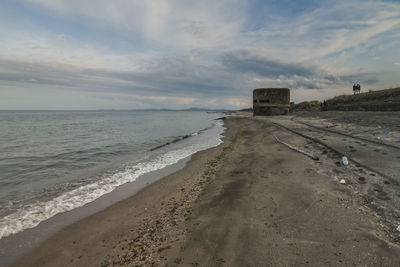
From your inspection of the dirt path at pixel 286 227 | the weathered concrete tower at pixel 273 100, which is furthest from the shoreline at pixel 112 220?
the weathered concrete tower at pixel 273 100

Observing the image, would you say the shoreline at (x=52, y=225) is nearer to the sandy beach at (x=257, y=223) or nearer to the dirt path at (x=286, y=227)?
the sandy beach at (x=257, y=223)

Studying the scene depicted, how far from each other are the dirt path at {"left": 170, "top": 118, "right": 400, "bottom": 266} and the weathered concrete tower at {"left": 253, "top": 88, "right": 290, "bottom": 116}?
35908mm

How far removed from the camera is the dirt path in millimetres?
2791

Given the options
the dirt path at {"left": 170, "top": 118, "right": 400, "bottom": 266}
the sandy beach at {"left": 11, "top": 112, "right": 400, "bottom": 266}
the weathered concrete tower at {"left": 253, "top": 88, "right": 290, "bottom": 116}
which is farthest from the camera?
the weathered concrete tower at {"left": 253, "top": 88, "right": 290, "bottom": 116}

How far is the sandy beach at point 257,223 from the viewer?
2928mm

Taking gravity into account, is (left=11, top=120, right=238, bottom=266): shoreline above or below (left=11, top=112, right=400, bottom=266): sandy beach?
below

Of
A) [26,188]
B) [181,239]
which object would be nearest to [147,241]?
[181,239]

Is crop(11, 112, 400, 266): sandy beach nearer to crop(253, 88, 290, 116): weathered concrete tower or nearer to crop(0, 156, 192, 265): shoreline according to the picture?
crop(0, 156, 192, 265): shoreline

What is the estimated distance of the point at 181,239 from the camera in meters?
3.60

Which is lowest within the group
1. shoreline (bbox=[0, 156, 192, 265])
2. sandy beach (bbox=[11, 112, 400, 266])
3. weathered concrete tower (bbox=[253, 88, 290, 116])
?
shoreline (bbox=[0, 156, 192, 265])

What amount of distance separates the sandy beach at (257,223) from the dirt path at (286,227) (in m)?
0.02

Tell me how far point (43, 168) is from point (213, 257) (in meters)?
11.4

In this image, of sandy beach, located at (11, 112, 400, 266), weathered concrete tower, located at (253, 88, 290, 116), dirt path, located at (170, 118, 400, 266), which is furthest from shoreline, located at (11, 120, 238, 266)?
weathered concrete tower, located at (253, 88, 290, 116)

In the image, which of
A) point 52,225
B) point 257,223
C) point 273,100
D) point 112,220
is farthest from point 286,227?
point 273,100
